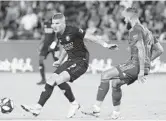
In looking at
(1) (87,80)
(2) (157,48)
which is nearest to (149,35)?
(2) (157,48)

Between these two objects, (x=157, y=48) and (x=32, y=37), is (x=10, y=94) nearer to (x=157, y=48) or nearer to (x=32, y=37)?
(x=157, y=48)

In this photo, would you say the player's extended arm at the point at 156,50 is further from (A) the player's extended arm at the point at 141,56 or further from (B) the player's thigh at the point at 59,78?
(B) the player's thigh at the point at 59,78

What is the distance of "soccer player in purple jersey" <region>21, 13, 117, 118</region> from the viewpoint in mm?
8773

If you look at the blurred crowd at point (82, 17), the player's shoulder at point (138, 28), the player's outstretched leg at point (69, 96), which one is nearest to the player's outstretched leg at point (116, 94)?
the player's outstretched leg at point (69, 96)

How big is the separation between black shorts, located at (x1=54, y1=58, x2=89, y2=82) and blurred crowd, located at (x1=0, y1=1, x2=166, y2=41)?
24.9ft

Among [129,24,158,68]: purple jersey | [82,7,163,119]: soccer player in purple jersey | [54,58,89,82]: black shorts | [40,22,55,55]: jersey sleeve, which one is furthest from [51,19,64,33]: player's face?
[40,22,55,55]: jersey sleeve

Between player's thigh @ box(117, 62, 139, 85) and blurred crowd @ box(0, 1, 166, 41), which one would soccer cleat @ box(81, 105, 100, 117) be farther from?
blurred crowd @ box(0, 1, 166, 41)

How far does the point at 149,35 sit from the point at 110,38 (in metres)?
8.24

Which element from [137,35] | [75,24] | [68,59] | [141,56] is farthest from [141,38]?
[75,24]

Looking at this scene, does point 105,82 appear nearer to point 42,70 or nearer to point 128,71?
point 128,71

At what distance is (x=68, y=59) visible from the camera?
9070 mm

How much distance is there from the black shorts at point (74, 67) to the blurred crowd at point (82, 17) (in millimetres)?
7576

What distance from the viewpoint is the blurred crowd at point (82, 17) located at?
17109 millimetres

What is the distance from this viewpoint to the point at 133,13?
338 inches
